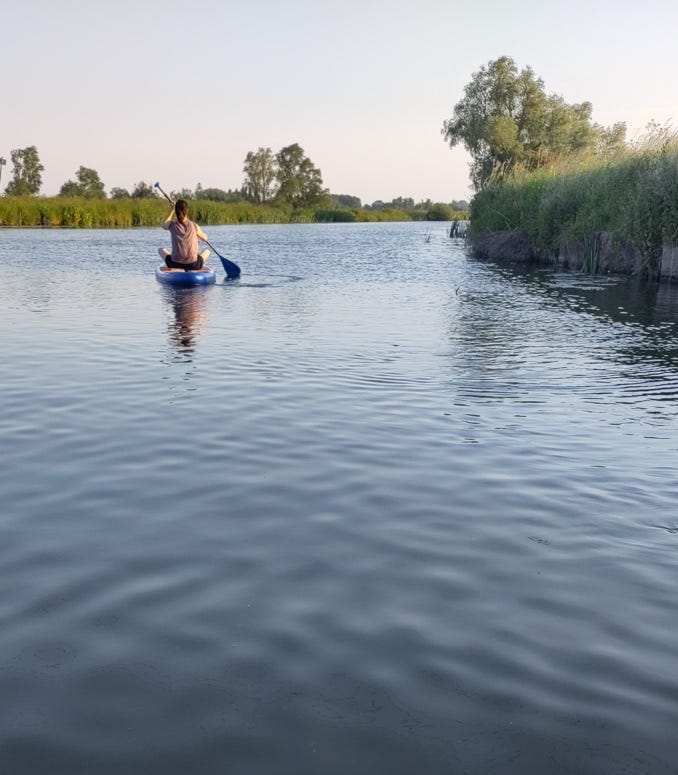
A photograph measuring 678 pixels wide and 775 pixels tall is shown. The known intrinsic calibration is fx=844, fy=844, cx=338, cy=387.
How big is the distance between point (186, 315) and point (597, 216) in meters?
13.1

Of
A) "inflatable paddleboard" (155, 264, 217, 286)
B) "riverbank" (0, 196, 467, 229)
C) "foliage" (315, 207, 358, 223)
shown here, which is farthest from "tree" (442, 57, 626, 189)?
"foliage" (315, 207, 358, 223)

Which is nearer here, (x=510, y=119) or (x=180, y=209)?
(x=180, y=209)

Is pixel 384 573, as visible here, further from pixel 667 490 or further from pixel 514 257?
pixel 514 257

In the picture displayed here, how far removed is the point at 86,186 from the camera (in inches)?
4392

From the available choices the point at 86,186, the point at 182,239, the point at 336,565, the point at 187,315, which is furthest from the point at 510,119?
the point at 86,186

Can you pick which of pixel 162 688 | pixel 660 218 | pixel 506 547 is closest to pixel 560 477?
pixel 506 547

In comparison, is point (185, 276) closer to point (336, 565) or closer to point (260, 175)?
point (336, 565)

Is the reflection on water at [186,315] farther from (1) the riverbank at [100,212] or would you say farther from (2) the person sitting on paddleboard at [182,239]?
(1) the riverbank at [100,212]

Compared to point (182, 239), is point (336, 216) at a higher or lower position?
higher

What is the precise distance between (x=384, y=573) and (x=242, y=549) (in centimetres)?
77

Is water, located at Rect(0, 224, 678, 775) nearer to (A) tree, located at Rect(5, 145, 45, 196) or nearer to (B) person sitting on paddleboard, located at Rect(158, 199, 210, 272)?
(B) person sitting on paddleboard, located at Rect(158, 199, 210, 272)

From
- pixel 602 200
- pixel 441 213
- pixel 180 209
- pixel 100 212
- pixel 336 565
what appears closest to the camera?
pixel 336 565

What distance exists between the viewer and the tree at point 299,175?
13188 cm

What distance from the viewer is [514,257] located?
28.1 m
